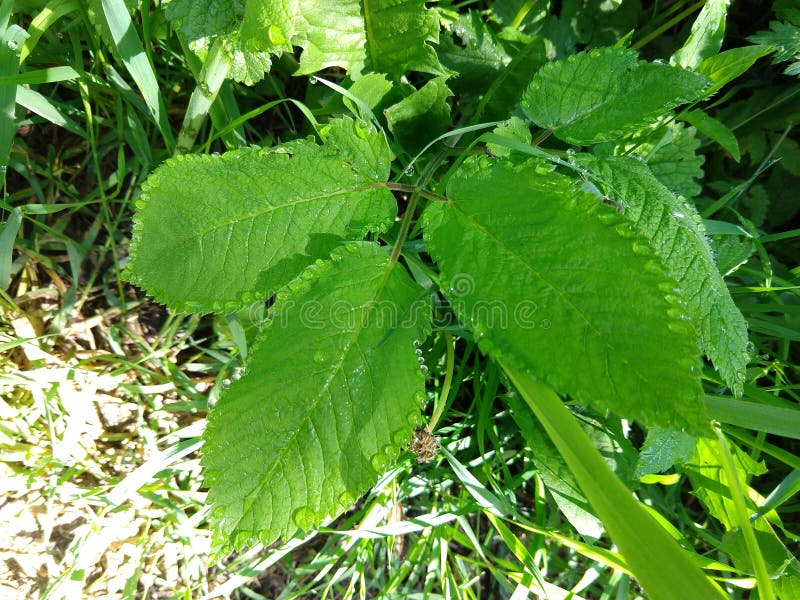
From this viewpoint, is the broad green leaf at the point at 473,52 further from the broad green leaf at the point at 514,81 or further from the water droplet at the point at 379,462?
the water droplet at the point at 379,462

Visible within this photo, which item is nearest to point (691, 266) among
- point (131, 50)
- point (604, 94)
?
point (604, 94)

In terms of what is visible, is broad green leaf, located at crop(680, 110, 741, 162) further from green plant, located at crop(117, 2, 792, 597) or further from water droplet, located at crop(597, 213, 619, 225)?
water droplet, located at crop(597, 213, 619, 225)

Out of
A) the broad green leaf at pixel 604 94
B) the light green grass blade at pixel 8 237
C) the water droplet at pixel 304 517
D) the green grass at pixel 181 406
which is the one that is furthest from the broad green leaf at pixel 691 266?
the light green grass blade at pixel 8 237

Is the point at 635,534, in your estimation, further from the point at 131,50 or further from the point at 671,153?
the point at 131,50

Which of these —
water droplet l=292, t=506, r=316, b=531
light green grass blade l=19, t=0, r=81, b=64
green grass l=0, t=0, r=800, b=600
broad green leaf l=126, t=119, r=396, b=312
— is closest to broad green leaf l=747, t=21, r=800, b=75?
green grass l=0, t=0, r=800, b=600

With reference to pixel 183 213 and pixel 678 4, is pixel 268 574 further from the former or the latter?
pixel 678 4

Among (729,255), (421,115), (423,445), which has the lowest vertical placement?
(423,445)
